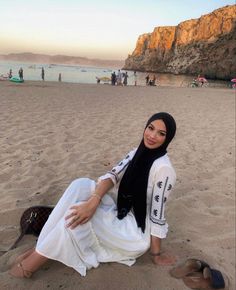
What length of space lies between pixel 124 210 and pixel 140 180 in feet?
1.00

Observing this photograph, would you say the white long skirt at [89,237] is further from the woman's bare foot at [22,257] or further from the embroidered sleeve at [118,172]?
the woman's bare foot at [22,257]

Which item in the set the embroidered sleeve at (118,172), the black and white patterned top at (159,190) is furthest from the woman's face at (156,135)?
the embroidered sleeve at (118,172)

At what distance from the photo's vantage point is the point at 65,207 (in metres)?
2.76

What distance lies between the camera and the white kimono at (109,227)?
8.93ft

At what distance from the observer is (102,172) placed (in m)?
5.80

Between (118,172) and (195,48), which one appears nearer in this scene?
(118,172)

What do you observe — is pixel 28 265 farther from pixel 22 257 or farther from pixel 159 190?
pixel 159 190

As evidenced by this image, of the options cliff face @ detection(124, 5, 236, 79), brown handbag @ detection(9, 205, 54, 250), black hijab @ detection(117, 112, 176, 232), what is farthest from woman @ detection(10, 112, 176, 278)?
cliff face @ detection(124, 5, 236, 79)

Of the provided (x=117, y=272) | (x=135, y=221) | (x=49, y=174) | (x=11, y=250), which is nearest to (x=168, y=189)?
(x=135, y=221)

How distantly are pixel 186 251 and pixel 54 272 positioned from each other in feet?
4.71

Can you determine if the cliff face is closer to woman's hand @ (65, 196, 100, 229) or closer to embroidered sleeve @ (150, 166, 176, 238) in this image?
embroidered sleeve @ (150, 166, 176, 238)

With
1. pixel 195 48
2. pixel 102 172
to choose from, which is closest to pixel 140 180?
pixel 102 172

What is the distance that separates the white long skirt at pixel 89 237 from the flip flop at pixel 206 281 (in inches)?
19.1

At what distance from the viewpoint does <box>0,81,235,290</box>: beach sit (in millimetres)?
2986
